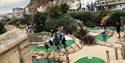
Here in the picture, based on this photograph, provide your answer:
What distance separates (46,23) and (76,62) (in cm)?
1158

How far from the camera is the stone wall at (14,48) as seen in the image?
3381mm

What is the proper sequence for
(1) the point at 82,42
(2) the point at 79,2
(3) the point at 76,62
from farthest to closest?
(2) the point at 79,2, (1) the point at 82,42, (3) the point at 76,62

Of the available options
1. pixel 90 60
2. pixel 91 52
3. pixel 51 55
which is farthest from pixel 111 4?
pixel 90 60

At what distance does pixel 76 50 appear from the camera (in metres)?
12.7

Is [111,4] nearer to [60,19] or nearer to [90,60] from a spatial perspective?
[60,19]

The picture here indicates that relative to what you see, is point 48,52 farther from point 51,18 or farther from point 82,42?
point 51,18

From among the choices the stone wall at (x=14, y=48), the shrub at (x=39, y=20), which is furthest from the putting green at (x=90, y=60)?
the shrub at (x=39, y=20)

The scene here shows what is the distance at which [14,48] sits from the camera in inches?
Answer: 141

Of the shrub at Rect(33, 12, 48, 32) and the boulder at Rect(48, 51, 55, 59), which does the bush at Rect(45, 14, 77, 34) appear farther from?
the boulder at Rect(48, 51, 55, 59)

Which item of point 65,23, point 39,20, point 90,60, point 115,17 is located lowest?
point 90,60

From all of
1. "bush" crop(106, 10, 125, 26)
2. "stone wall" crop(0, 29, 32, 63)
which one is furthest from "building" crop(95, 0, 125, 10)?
"stone wall" crop(0, 29, 32, 63)

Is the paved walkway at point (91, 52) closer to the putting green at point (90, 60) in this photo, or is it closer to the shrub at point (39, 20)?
the putting green at point (90, 60)

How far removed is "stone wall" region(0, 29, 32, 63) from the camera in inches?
133

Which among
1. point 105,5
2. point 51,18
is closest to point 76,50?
point 51,18
